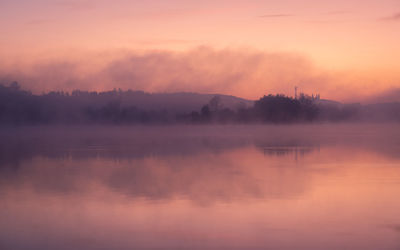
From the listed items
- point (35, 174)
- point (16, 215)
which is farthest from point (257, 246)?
point (35, 174)

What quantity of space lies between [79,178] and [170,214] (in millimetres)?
7060

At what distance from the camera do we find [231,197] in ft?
42.3

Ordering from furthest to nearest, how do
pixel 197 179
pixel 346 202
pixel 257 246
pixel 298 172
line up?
pixel 298 172 → pixel 197 179 → pixel 346 202 → pixel 257 246

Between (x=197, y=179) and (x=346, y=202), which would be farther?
(x=197, y=179)

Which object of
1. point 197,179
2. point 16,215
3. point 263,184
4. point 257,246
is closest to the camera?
point 257,246

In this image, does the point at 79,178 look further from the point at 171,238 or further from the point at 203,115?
the point at 203,115

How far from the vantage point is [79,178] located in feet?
56.0

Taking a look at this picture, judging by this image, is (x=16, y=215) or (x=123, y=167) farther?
(x=123, y=167)

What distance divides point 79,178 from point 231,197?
643cm

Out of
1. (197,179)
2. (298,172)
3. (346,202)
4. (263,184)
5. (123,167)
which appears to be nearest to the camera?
(346,202)

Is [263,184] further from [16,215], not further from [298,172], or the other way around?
[16,215]

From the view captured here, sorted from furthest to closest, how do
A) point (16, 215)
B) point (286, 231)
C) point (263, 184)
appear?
point (263, 184)
point (16, 215)
point (286, 231)

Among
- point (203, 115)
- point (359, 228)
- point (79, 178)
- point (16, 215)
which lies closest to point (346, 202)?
point (359, 228)

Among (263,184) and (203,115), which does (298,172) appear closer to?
(263,184)
